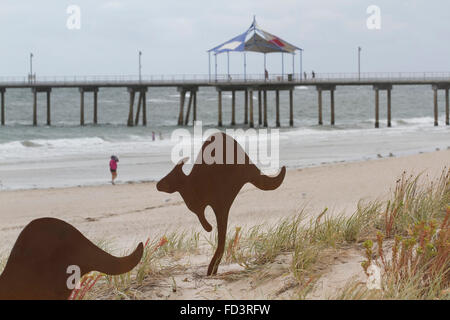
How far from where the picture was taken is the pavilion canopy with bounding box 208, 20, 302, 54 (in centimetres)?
3625

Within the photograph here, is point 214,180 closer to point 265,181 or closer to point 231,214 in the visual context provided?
point 265,181

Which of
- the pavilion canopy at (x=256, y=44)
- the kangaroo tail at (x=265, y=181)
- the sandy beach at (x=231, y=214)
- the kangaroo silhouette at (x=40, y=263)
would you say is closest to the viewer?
the kangaroo silhouette at (x=40, y=263)

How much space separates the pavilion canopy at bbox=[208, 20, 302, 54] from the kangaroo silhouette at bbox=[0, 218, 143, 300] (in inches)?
1290

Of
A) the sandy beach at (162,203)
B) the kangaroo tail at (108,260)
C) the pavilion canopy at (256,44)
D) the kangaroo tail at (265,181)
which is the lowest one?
the sandy beach at (162,203)

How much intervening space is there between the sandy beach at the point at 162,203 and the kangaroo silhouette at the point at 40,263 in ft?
11.7

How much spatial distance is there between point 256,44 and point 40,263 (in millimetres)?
33529


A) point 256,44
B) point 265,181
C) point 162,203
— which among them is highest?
point 256,44

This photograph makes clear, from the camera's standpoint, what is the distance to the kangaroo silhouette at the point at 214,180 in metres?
4.61

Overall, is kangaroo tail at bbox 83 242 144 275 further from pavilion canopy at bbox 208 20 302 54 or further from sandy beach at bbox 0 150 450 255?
pavilion canopy at bbox 208 20 302 54

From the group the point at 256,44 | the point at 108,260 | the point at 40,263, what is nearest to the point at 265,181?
the point at 108,260

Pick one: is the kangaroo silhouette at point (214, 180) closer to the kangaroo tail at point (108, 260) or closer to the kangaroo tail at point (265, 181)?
the kangaroo tail at point (265, 181)

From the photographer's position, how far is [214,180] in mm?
4660

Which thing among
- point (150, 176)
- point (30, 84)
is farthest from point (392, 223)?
point (30, 84)

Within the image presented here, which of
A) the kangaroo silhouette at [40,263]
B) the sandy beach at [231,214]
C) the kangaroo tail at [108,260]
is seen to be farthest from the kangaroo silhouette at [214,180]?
the kangaroo silhouette at [40,263]
